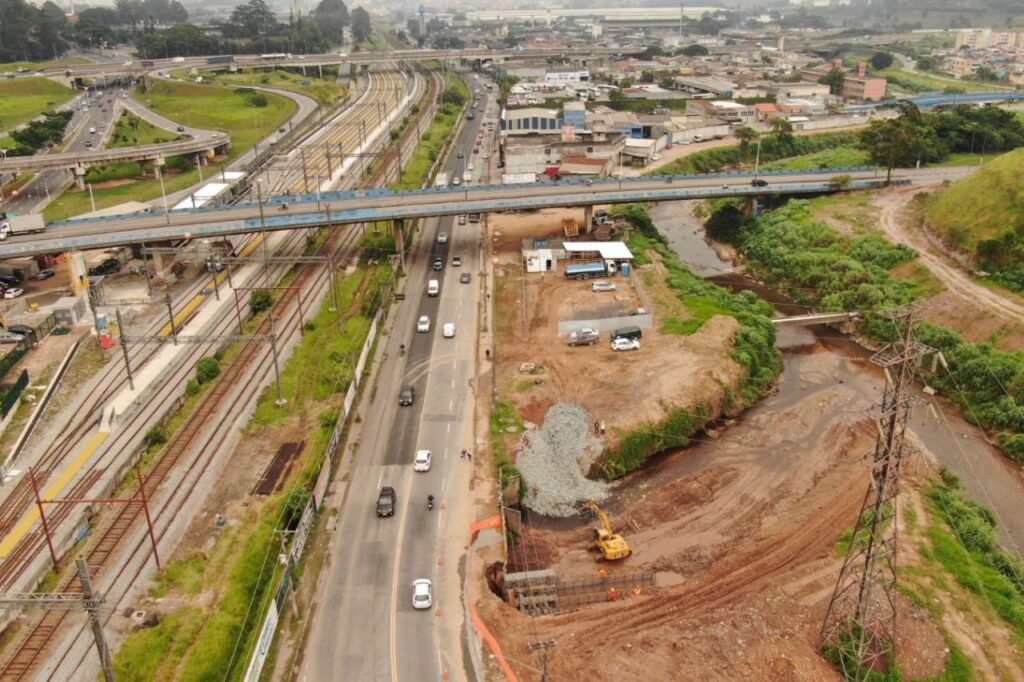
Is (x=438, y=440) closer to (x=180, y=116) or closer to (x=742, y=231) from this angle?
(x=742, y=231)

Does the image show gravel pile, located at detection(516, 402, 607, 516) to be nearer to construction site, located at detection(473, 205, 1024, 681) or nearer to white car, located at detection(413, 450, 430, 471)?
construction site, located at detection(473, 205, 1024, 681)

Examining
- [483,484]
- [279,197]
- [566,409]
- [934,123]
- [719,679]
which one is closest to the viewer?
[719,679]

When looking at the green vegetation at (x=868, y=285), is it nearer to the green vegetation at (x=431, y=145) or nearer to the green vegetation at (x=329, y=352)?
the green vegetation at (x=329, y=352)

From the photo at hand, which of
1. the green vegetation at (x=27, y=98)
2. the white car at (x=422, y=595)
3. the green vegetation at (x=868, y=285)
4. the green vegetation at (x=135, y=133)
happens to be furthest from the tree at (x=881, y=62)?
the white car at (x=422, y=595)

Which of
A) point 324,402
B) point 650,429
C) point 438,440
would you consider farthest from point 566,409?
point 324,402

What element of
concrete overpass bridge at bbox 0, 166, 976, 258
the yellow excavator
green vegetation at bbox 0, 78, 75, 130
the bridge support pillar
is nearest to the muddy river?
the yellow excavator

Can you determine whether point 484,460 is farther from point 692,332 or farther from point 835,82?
point 835,82
